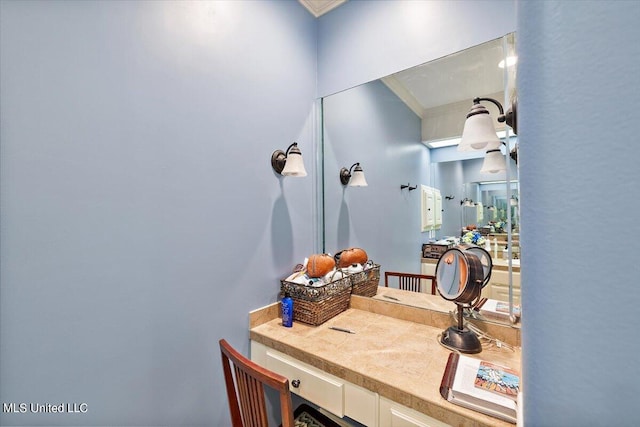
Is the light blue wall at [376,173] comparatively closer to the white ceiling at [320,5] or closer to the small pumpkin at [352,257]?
the small pumpkin at [352,257]

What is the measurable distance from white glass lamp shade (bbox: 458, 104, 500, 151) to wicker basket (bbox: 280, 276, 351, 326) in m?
0.95

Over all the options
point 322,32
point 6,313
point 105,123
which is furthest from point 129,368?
point 322,32

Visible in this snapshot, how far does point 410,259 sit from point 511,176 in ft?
2.10

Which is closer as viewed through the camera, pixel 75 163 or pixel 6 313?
pixel 6 313

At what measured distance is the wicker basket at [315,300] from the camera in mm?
1297

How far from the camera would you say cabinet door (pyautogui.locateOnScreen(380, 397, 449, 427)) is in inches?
30.8

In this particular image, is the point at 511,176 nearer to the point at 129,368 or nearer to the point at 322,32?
the point at 322,32

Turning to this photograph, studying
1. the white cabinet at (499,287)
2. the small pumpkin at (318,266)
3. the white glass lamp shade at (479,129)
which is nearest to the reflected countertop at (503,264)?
the white cabinet at (499,287)

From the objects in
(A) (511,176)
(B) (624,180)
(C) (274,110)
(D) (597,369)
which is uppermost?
(C) (274,110)

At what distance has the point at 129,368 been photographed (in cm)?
90

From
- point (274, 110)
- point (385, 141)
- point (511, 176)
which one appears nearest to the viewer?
point (511, 176)

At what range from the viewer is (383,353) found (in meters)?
1.02

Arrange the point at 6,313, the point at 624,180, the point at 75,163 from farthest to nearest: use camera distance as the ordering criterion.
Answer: the point at 75,163
the point at 6,313
the point at 624,180

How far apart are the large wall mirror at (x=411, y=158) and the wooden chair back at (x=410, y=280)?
0.03 metres
